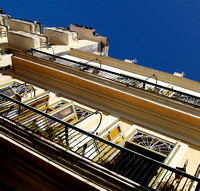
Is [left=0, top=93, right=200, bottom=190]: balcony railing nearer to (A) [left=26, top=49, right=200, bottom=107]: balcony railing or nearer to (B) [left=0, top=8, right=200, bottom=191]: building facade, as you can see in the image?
(B) [left=0, top=8, right=200, bottom=191]: building facade

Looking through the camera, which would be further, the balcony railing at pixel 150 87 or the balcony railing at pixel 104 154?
the balcony railing at pixel 150 87

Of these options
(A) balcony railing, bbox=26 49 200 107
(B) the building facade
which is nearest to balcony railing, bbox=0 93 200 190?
(B) the building facade

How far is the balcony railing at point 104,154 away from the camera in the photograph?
5418 mm

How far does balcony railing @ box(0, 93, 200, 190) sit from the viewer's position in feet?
17.8

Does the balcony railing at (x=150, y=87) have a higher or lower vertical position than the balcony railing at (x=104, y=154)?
higher

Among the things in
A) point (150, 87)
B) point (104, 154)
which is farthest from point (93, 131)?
point (150, 87)

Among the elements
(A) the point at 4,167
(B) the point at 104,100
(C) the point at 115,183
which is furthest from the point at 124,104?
(A) the point at 4,167

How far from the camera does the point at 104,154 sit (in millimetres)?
6430

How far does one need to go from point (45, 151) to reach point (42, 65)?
238 inches

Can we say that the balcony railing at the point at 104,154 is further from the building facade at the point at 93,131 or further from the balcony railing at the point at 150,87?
the balcony railing at the point at 150,87

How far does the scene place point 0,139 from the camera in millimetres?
6656

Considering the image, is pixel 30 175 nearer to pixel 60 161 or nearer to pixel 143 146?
pixel 60 161

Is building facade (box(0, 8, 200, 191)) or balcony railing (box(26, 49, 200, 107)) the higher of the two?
balcony railing (box(26, 49, 200, 107))

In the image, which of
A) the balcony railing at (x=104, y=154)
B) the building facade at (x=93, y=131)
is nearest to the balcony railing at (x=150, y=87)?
the building facade at (x=93, y=131)
